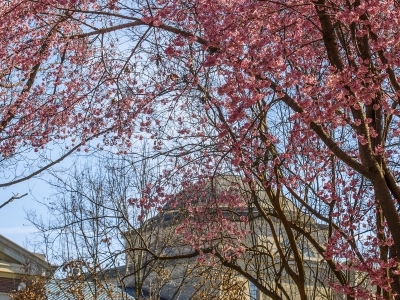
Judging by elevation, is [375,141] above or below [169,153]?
below

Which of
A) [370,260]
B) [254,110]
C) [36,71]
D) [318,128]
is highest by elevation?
[36,71]

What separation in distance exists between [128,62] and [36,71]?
2.29 meters

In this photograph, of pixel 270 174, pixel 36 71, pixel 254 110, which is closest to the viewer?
pixel 270 174

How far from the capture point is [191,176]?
328 inches

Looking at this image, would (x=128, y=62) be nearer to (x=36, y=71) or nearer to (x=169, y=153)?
(x=169, y=153)

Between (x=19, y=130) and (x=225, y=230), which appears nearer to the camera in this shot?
(x=225, y=230)

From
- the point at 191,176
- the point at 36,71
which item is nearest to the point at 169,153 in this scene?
the point at 191,176

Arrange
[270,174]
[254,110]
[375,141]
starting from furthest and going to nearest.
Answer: [254,110] < [270,174] < [375,141]

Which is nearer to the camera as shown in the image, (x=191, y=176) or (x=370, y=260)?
(x=370, y=260)

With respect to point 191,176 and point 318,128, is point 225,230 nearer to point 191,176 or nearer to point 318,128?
point 191,176

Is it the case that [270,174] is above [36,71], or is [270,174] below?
below

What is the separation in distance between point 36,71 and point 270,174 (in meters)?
4.53

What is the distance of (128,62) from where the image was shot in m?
8.02

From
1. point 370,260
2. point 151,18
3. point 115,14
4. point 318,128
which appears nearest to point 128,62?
point 115,14
